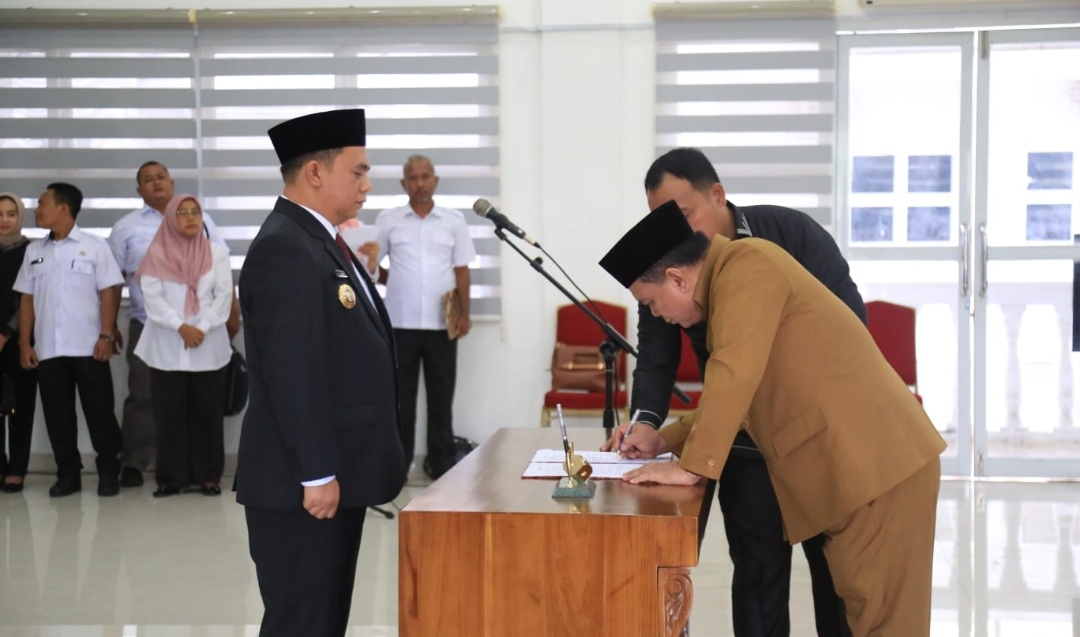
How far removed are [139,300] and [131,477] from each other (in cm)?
101

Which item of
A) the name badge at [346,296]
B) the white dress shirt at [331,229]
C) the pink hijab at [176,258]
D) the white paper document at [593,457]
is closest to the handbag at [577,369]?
the pink hijab at [176,258]

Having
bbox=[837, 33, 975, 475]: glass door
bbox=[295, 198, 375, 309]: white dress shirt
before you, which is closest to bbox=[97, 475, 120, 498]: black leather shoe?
bbox=[295, 198, 375, 309]: white dress shirt

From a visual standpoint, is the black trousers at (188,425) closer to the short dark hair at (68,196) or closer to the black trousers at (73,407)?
the black trousers at (73,407)

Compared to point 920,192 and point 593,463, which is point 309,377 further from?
point 920,192

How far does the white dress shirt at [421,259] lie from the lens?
615 centimetres

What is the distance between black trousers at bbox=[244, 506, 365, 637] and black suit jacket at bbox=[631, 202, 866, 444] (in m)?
0.86

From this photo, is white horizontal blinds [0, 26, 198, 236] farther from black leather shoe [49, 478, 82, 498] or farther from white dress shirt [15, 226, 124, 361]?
black leather shoe [49, 478, 82, 498]

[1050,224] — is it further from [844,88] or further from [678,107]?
[678,107]

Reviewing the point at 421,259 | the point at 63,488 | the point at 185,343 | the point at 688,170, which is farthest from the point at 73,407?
the point at 688,170

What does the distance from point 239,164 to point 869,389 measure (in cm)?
507

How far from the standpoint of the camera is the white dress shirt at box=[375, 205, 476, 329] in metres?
6.15

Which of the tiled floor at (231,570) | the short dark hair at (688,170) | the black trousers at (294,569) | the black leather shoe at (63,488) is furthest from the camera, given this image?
the black leather shoe at (63,488)

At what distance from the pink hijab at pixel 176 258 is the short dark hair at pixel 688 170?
12.5ft

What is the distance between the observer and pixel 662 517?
1946mm
